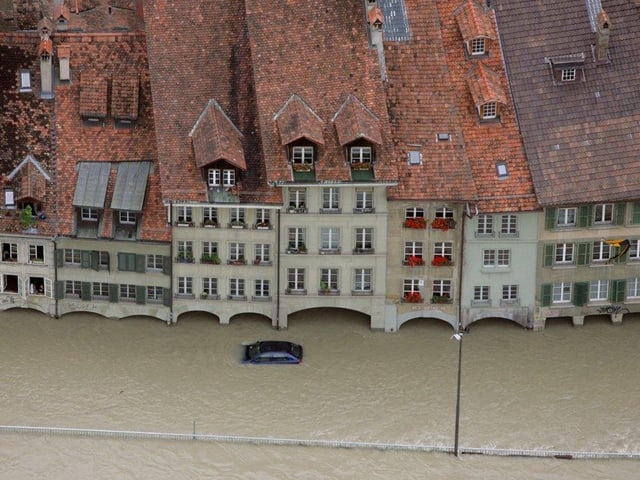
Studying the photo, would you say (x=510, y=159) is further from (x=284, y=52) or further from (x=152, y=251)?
(x=152, y=251)

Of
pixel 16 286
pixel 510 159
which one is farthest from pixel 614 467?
pixel 16 286

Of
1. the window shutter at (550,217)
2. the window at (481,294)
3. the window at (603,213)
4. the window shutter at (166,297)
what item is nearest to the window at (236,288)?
the window shutter at (166,297)

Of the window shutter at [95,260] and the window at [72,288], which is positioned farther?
the window at [72,288]

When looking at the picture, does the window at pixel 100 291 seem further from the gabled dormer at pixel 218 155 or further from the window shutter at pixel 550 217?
the window shutter at pixel 550 217

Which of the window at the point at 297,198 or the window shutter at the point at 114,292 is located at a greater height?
the window at the point at 297,198

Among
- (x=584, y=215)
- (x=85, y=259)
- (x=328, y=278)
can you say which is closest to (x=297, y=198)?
(x=328, y=278)

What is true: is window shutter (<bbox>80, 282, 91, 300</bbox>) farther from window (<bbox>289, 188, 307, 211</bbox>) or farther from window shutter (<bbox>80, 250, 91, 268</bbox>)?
window (<bbox>289, 188, 307, 211</bbox>)
